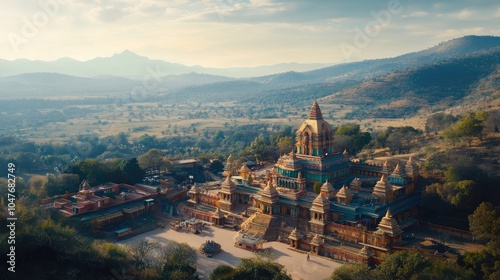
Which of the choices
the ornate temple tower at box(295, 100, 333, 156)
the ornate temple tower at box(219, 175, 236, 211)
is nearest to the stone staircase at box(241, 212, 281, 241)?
the ornate temple tower at box(219, 175, 236, 211)

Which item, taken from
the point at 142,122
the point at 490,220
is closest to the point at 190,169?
the point at 490,220

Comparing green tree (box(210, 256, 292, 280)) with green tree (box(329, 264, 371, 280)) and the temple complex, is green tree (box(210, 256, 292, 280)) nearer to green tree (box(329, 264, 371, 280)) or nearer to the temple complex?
green tree (box(329, 264, 371, 280))

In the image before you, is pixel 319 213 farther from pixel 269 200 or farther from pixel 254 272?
pixel 254 272

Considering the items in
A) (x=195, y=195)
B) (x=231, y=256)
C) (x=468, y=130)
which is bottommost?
(x=231, y=256)

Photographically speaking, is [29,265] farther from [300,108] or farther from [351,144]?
[300,108]

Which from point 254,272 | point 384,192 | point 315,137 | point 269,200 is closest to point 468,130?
point 384,192

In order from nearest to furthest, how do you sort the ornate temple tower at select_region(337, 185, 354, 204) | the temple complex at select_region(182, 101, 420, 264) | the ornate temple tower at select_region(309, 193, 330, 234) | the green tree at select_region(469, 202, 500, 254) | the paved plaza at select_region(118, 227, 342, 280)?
1. the green tree at select_region(469, 202, 500, 254)
2. the paved plaza at select_region(118, 227, 342, 280)
3. the temple complex at select_region(182, 101, 420, 264)
4. the ornate temple tower at select_region(309, 193, 330, 234)
5. the ornate temple tower at select_region(337, 185, 354, 204)

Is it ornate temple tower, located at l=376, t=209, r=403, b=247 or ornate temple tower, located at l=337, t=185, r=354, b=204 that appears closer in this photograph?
ornate temple tower, located at l=376, t=209, r=403, b=247

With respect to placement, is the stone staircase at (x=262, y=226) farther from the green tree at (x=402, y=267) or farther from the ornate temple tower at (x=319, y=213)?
the green tree at (x=402, y=267)
